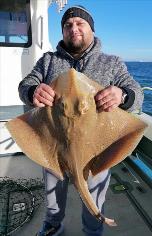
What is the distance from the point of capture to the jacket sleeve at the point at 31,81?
2.95 metres

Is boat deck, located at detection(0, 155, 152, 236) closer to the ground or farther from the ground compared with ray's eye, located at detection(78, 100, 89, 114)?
closer to the ground

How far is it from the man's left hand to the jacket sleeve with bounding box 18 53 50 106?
2.55ft

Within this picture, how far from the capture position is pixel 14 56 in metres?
5.77

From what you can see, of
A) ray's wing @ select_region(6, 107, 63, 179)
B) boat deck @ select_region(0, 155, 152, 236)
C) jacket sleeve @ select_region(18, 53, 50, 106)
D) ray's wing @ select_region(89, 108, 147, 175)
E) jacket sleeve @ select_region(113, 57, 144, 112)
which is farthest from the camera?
boat deck @ select_region(0, 155, 152, 236)

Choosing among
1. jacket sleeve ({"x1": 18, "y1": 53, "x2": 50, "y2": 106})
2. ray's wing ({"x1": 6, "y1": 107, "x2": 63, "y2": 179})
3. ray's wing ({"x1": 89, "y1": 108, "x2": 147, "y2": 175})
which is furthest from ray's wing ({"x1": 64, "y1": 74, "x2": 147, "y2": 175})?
jacket sleeve ({"x1": 18, "y1": 53, "x2": 50, "y2": 106})

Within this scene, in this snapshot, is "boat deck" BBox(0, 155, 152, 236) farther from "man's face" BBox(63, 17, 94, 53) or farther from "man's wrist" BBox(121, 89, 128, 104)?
"man's face" BBox(63, 17, 94, 53)

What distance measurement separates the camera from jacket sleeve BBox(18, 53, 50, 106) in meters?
2.95

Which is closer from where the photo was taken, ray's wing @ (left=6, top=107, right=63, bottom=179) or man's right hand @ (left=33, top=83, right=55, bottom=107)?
man's right hand @ (left=33, top=83, right=55, bottom=107)

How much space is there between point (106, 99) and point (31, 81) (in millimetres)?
1016

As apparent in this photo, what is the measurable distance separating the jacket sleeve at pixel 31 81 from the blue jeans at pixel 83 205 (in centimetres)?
81

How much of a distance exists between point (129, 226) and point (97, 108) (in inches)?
87.9

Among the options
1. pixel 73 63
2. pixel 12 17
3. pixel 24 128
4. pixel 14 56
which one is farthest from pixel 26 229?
pixel 12 17

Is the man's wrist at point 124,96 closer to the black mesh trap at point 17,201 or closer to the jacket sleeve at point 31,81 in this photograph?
the jacket sleeve at point 31,81

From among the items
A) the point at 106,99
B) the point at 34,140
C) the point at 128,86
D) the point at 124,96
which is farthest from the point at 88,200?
the point at 128,86
